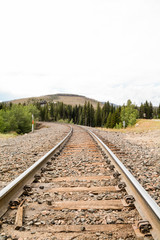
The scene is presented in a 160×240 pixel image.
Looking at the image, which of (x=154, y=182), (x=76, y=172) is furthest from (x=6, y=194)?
(x=154, y=182)

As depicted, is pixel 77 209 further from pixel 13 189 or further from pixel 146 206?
pixel 13 189

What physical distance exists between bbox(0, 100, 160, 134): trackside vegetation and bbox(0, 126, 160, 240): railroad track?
105 ft

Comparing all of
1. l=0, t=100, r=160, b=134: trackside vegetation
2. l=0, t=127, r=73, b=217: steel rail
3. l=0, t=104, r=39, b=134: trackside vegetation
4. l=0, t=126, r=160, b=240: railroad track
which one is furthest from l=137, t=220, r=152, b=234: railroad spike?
l=0, t=104, r=39, b=134: trackside vegetation

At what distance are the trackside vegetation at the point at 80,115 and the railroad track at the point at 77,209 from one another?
31.9 metres

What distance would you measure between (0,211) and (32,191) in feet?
2.34

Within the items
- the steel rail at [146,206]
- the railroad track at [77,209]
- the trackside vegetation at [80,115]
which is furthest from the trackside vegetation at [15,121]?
the steel rail at [146,206]

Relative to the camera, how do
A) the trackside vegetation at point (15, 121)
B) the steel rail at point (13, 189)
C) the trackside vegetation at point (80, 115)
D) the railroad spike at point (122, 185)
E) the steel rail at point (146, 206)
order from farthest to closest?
the trackside vegetation at point (80, 115) → the trackside vegetation at point (15, 121) → the railroad spike at point (122, 185) → the steel rail at point (13, 189) → the steel rail at point (146, 206)

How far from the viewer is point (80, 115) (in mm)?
96688

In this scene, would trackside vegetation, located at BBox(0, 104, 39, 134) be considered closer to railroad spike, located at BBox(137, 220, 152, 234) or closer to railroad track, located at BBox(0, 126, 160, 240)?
railroad track, located at BBox(0, 126, 160, 240)

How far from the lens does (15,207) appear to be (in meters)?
2.28

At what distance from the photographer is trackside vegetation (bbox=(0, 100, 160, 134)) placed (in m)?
38.4

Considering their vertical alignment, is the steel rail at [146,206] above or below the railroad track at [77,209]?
above

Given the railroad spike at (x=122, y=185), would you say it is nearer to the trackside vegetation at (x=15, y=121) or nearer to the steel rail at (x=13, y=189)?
the steel rail at (x=13, y=189)

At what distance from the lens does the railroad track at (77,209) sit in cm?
178
